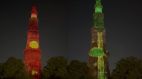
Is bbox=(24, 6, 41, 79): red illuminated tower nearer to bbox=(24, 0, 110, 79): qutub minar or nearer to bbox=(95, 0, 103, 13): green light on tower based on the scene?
bbox=(24, 0, 110, 79): qutub minar

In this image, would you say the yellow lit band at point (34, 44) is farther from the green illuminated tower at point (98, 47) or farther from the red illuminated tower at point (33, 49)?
the green illuminated tower at point (98, 47)

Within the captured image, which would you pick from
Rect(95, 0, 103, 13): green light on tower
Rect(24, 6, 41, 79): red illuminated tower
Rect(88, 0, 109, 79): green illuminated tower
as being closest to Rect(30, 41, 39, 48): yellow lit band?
Rect(24, 6, 41, 79): red illuminated tower

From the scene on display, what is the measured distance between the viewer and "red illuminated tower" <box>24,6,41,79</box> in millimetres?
18453

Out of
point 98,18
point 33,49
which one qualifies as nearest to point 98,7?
point 98,18

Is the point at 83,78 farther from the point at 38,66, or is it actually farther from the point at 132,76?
the point at 38,66

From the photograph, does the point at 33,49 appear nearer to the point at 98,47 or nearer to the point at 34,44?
the point at 34,44

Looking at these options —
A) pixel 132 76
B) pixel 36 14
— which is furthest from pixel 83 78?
pixel 36 14

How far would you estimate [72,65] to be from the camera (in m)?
15.1

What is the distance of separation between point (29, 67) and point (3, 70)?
396cm

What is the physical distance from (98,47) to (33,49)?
365 cm

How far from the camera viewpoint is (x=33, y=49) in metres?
19.0

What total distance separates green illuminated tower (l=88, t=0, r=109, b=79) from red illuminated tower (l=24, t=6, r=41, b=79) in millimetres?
2786

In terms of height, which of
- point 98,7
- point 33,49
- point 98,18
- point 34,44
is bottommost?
point 33,49

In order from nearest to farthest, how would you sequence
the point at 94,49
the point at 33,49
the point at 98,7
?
the point at 33,49, the point at 94,49, the point at 98,7
